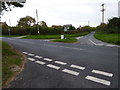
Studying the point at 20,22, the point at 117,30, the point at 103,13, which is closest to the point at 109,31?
the point at 117,30

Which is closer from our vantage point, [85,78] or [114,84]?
[114,84]

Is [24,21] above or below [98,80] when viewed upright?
above

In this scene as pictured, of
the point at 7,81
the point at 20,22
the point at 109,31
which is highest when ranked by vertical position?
the point at 20,22

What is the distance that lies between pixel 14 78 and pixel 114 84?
13.4ft

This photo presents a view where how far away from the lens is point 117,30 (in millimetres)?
29734

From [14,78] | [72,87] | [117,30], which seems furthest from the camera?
[117,30]

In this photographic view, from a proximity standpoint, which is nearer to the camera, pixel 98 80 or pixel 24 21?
pixel 98 80

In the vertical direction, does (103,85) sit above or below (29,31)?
below

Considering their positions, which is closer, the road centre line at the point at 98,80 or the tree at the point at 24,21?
the road centre line at the point at 98,80

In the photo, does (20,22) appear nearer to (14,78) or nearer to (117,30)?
(117,30)

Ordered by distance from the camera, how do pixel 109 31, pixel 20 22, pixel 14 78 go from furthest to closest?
pixel 20 22 → pixel 109 31 → pixel 14 78

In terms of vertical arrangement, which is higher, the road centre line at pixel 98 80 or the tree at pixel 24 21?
the tree at pixel 24 21

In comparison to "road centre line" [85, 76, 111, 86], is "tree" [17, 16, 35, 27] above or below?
above

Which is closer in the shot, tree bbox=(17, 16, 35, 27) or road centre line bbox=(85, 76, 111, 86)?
road centre line bbox=(85, 76, 111, 86)
